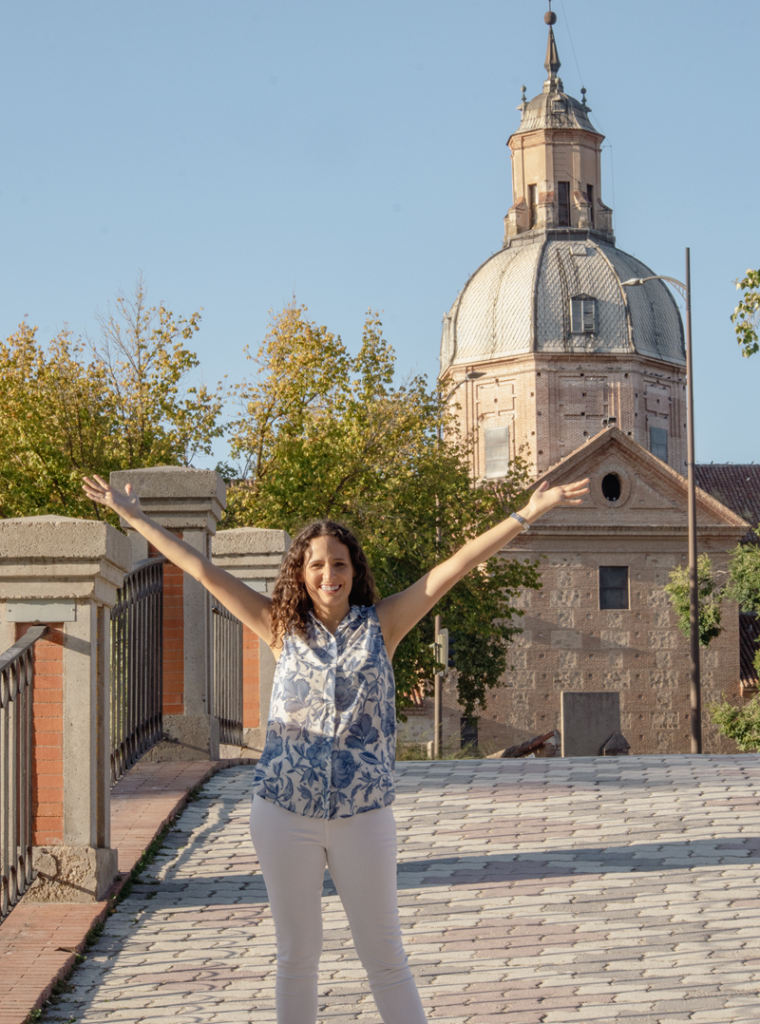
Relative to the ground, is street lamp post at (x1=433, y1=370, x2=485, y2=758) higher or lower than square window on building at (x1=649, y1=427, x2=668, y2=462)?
lower

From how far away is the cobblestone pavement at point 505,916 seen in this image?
490 cm

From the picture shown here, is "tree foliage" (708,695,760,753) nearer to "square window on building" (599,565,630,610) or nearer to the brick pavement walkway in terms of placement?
"square window on building" (599,565,630,610)

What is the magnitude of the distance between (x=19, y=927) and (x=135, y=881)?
97 centimetres

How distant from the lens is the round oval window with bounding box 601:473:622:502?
45188 mm

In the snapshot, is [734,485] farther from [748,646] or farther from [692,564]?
[692,564]

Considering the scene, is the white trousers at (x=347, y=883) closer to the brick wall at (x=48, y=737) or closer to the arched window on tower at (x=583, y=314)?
the brick wall at (x=48, y=737)

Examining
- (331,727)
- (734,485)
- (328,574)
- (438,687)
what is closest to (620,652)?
Result: (438,687)

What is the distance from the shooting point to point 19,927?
229 inches

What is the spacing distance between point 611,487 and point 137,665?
125 ft

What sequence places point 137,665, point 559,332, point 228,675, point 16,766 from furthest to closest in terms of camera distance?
point 559,332
point 228,675
point 137,665
point 16,766

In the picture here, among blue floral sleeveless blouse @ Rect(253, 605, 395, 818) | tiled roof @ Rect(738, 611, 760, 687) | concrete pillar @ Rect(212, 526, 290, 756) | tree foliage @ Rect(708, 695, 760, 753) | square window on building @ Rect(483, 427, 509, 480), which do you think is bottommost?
tree foliage @ Rect(708, 695, 760, 753)

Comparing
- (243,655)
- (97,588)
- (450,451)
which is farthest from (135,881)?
(450,451)

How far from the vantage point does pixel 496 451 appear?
167ft

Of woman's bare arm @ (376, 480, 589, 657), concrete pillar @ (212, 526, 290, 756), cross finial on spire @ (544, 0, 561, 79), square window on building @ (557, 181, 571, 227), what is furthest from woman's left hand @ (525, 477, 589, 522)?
cross finial on spire @ (544, 0, 561, 79)
